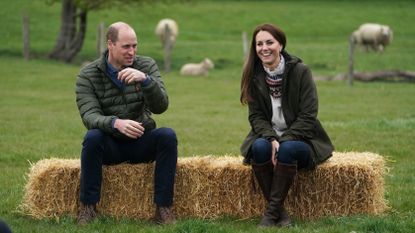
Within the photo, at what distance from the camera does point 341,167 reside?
7.68 meters

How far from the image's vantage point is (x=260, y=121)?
7.74 meters

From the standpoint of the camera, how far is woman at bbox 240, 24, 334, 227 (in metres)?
7.40

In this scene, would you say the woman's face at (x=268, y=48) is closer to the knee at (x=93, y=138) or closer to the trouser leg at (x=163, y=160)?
the trouser leg at (x=163, y=160)

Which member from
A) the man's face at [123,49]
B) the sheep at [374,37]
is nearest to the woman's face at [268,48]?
the man's face at [123,49]

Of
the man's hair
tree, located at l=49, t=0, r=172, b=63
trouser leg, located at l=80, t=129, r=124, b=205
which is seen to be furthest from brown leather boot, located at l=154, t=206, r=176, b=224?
tree, located at l=49, t=0, r=172, b=63

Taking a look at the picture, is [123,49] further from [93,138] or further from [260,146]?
[260,146]

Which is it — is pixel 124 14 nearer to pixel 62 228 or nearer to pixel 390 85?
pixel 390 85

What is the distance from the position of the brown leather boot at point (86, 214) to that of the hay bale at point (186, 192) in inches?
11.4

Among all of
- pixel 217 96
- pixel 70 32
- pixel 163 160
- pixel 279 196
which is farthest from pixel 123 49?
pixel 70 32

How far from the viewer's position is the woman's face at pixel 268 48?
301 inches

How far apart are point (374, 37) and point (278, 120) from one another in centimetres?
3178

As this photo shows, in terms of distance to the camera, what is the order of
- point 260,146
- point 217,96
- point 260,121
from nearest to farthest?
point 260,146, point 260,121, point 217,96

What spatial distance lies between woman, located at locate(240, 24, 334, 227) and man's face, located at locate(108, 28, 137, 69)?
1.12 m

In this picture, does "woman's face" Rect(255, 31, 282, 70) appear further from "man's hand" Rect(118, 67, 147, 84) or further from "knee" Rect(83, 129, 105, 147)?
"knee" Rect(83, 129, 105, 147)
